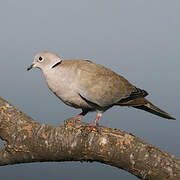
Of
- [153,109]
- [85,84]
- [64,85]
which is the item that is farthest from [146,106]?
[64,85]

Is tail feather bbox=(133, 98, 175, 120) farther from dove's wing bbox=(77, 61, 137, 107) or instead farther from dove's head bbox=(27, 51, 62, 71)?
dove's head bbox=(27, 51, 62, 71)

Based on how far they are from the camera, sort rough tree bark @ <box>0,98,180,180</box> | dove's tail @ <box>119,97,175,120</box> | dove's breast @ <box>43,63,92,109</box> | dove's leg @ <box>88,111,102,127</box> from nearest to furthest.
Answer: rough tree bark @ <box>0,98,180,180</box> < dove's leg @ <box>88,111,102,127</box> < dove's breast @ <box>43,63,92,109</box> < dove's tail @ <box>119,97,175,120</box>

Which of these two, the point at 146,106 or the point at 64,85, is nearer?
the point at 64,85

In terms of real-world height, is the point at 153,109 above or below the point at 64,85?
above

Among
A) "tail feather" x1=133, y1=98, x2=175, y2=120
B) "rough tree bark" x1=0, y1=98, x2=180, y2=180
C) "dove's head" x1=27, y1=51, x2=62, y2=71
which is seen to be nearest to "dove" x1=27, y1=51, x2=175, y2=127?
"dove's head" x1=27, y1=51, x2=62, y2=71

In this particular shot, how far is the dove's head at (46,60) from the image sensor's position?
15.4ft

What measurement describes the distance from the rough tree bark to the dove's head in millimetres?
804

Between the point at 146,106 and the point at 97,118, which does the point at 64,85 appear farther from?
the point at 146,106

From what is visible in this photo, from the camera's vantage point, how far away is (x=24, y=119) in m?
4.34

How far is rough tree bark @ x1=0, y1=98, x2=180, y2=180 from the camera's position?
3924 millimetres

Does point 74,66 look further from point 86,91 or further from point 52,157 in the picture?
point 52,157

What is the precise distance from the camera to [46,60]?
471 centimetres

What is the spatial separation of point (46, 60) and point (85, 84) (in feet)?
2.15

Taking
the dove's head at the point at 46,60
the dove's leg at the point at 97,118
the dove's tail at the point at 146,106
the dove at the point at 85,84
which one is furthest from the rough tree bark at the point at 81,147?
the dove's tail at the point at 146,106
